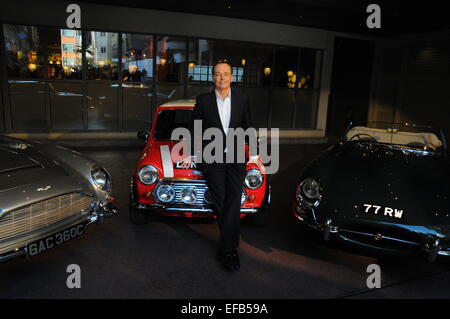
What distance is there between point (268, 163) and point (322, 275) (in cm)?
453

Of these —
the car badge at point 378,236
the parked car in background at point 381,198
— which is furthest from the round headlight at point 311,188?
the car badge at point 378,236

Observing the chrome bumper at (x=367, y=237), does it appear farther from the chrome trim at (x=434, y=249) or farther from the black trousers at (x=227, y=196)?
the black trousers at (x=227, y=196)

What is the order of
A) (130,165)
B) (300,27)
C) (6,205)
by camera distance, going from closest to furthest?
(6,205) < (130,165) < (300,27)

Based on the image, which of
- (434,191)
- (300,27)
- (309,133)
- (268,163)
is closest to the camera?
(434,191)

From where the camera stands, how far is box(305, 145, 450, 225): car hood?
2844 mm

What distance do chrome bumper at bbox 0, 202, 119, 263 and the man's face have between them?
154cm

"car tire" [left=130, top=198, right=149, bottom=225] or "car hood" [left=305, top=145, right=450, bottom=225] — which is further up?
"car hood" [left=305, top=145, right=450, bottom=225]

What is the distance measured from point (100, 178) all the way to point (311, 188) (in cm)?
202

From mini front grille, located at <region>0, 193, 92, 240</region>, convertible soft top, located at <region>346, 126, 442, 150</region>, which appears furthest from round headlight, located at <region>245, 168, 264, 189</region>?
convertible soft top, located at <region>346, 126, 442, 150</region>

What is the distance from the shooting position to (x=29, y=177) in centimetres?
271

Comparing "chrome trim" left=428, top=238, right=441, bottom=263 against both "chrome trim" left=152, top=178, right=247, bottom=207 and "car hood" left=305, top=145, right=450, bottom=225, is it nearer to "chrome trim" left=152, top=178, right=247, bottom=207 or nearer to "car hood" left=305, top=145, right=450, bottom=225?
"car hood" left=305, top=145, right=450, bottom=225

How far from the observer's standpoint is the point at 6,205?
2.39 metres

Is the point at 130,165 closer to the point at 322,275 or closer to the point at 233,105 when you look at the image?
the point at 233,105
